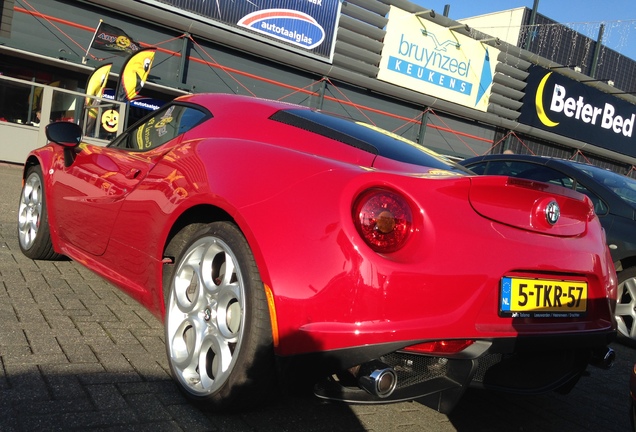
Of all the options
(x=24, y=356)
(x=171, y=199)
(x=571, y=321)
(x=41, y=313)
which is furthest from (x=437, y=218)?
(x=41, y=313)

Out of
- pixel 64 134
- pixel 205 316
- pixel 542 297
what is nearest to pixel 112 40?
pixel 64 134

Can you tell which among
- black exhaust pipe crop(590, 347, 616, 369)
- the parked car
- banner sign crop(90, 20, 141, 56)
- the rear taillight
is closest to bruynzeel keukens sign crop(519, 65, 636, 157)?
banner sign crop(90, 20, 141, 56)

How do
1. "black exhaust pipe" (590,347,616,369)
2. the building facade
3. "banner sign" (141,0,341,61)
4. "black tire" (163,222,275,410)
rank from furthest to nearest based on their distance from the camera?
"banner sign" (141,0,341,61), the building facade, "black exhaust pipe" (590,347,616,369), "black tire" (163,222,275,410)

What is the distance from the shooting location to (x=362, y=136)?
3000 mm

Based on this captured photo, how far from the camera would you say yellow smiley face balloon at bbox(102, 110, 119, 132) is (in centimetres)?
1416

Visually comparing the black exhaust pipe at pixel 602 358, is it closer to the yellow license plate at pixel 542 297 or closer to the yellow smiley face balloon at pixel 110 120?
the yellow license plate at pixel 542 297

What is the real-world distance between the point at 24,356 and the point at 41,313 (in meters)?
0.65

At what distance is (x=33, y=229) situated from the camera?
4.50m

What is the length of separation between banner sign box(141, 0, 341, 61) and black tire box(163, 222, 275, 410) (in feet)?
47.0

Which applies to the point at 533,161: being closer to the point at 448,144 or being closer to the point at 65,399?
the point at 65,399

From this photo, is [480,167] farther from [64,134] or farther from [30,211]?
[30,211]

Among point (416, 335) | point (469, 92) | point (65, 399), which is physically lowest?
point (65, 399)

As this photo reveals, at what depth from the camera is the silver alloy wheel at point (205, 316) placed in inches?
92.5

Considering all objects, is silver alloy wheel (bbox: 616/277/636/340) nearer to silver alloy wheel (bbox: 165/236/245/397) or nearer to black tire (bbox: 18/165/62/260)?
silver alloy wheel (bbox: 165/236/245/397)
